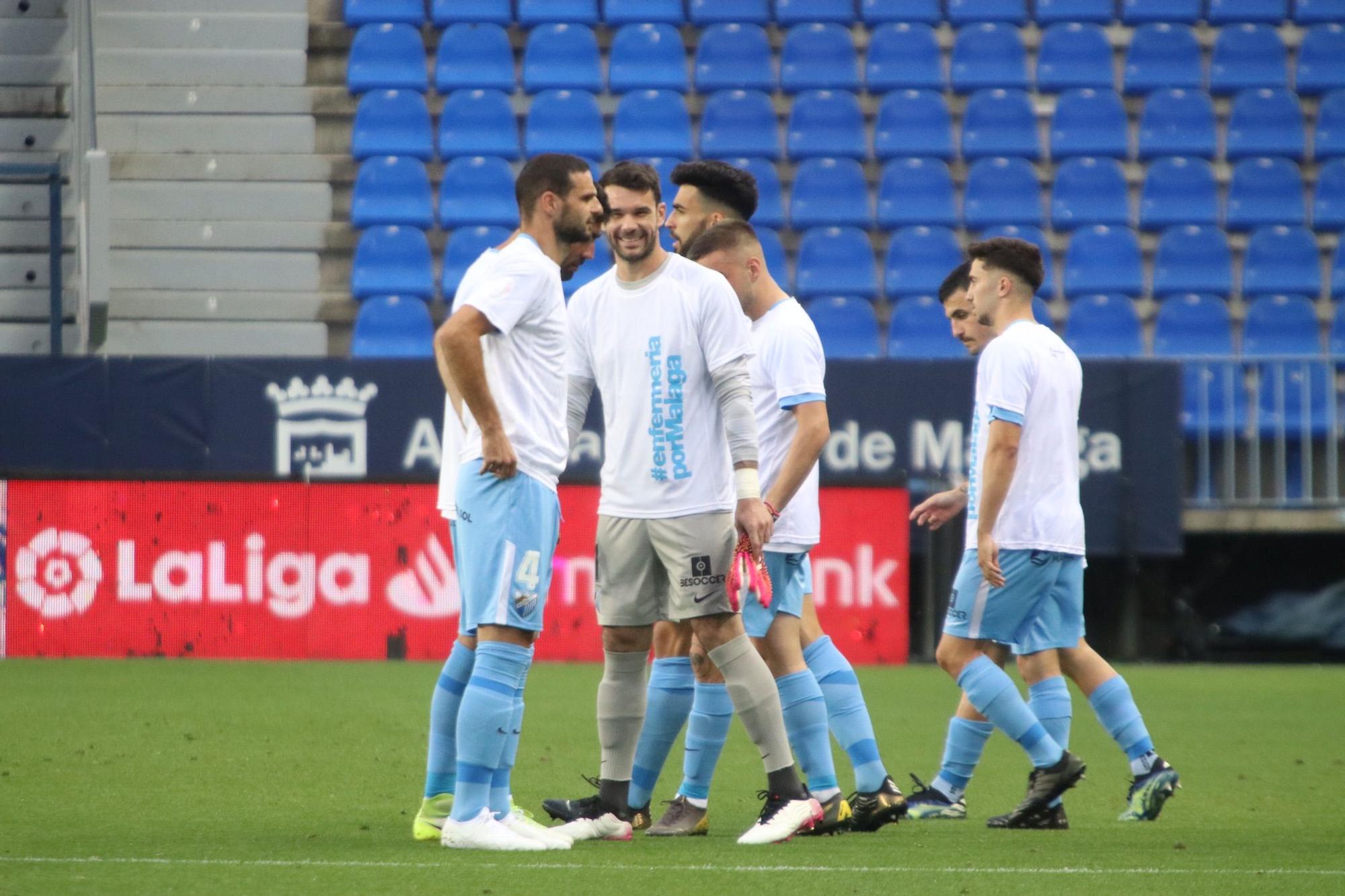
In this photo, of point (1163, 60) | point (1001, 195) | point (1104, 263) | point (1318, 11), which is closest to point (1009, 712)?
point (1104, 263)

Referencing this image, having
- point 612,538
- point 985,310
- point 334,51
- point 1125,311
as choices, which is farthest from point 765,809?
point 334,51

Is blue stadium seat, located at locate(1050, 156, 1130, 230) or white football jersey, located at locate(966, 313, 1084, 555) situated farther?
blue stadium seat, located at locate(1050, 156, 1130, 230)

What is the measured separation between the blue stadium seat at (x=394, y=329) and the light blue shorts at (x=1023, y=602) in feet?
27.9

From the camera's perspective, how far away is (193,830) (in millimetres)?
5137

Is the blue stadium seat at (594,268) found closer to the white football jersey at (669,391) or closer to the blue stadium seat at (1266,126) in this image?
the blue stadium seat at (1266,126)

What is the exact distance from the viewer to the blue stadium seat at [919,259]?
1470 cm

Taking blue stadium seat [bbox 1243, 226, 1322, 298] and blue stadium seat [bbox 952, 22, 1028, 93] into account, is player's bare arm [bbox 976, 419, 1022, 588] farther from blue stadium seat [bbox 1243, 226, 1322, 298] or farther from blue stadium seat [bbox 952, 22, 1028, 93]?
blue stadium seat [bbox 952, 22, 1028, 93]

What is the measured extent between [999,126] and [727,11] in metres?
2.80

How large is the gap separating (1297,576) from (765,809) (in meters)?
8.90

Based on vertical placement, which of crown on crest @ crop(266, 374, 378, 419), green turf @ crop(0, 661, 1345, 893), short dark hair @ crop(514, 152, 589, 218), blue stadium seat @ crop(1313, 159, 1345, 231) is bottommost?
green turf @ crop(0, 661, 1345, 893)

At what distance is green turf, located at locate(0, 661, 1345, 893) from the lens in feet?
14.6

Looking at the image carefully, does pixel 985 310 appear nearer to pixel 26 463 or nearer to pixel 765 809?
pixel 765 809

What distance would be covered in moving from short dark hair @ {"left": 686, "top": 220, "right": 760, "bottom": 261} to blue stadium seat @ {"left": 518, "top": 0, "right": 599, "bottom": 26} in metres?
11.1

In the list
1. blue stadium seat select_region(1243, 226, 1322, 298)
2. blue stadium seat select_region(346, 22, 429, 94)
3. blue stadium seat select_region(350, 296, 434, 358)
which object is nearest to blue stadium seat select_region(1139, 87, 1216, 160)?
blue stadium seat select_region(1243, 226, 1322, 298)
